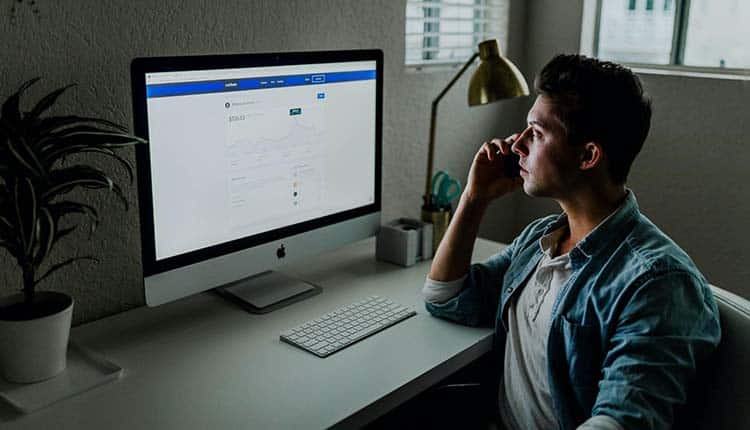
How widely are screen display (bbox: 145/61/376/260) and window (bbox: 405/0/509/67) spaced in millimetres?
548

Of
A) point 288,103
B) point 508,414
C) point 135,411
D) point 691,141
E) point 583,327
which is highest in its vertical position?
point 288,103

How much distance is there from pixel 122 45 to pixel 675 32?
1770mm

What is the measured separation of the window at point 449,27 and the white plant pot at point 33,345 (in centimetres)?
135

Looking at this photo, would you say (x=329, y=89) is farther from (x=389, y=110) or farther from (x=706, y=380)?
(x=706, y=380)

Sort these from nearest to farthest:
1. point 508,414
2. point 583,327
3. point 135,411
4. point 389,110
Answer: point 135,411 < point 583,327 < point 508,414 < point 389,110

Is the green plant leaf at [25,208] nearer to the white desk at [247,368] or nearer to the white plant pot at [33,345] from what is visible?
the white plant pot at [33,345]

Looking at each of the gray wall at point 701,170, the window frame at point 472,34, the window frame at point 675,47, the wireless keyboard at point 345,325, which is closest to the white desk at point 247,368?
the wireless keyboard at point 345,325

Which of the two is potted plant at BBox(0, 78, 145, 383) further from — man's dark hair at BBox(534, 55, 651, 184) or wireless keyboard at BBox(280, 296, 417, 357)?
man's dark hair at BBox(534, 55, 651, 184)

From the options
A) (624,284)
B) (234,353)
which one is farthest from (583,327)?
(234,353)

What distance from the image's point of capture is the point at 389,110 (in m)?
2.28

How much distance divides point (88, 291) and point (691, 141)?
1.80 metres

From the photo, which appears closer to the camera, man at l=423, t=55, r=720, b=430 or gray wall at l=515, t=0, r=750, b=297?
man at l=423, t=55, r=720, b=430

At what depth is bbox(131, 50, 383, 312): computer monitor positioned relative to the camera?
1.45 m

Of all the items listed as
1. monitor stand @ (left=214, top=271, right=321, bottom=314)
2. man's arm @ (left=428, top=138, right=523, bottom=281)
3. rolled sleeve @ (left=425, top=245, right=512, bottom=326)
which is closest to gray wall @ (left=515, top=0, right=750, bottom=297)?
man's arm @ (left=428, top=138, right=523, bottom=281)
